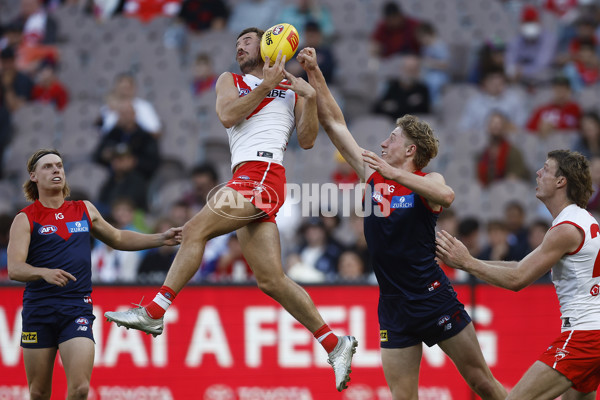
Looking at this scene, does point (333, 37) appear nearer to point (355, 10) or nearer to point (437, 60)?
point (355, 10)

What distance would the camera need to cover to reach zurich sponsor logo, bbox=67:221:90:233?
738 centimetres

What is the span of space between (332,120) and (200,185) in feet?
17.8

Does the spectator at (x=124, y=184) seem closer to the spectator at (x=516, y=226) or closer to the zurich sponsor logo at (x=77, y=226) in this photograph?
the zurich sponsor logo at (x=77, y=226)

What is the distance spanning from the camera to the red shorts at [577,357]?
6.26m

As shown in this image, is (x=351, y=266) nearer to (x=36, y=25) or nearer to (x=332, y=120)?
(x=332, y=120)

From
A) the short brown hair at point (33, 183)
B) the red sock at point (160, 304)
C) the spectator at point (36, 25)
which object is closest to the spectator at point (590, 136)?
the red sock at point (160, 304)

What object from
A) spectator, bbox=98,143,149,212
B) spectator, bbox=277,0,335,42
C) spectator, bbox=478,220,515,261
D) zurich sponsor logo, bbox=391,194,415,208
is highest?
spectator, bbox=277,0,335,42

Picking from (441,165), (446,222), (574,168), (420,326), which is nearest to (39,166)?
(420,326)

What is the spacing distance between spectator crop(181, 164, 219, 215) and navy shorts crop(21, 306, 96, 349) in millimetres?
5263

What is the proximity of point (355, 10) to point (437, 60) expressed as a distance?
2.31 metres

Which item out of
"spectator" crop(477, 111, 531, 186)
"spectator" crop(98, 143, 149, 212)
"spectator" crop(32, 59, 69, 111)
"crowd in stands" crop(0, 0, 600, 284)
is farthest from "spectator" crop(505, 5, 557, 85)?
"spectator" crop(32, 59, 69, 111)

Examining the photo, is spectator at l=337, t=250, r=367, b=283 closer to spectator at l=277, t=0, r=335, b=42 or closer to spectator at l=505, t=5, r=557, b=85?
spectator at l=277, t=0, r=335, b=42

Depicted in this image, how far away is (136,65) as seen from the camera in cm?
1568

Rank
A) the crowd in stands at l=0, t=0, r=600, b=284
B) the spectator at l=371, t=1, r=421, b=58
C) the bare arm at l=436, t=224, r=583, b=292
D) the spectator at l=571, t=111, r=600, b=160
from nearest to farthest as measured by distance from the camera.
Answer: the bare arm at l=436, t=224, r=583, b=292 → the crowd in stands at l=0, t=0, r=600, b=284 → the spectator at l=571, t=111, r=600, b=160 → the spectator at l=371, t=1, r=421, b=58
